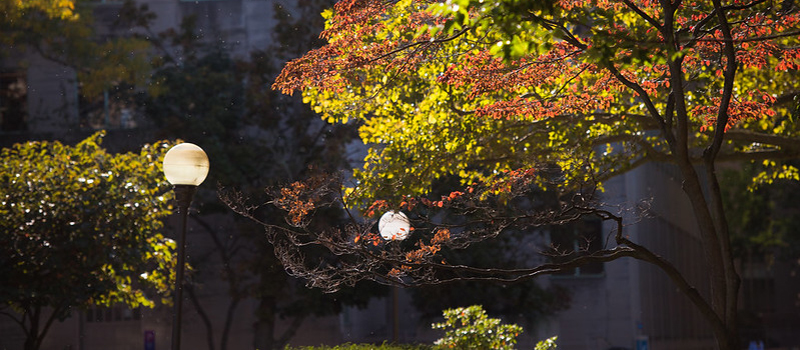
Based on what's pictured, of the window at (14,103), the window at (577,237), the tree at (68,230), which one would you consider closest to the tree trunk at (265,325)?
the tree at (68,230)

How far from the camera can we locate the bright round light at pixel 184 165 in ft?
33.5

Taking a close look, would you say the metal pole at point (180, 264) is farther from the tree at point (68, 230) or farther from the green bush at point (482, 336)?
the tree at point (68, 230)

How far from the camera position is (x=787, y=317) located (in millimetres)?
53594

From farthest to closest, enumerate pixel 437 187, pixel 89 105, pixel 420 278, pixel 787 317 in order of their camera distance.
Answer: pixel 787 317, pixel 89 105, pixel 437 187, pixel 420 278

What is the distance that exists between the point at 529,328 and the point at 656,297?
6.32 meters

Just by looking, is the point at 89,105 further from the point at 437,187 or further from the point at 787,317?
the point at 787,317

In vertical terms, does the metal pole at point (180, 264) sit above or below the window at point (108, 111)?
below

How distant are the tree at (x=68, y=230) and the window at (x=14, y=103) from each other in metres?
9.55

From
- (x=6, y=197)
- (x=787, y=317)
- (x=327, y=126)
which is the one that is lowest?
(x=787, y=317)

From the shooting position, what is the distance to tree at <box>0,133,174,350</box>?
659 inches

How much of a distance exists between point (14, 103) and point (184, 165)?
18579mm

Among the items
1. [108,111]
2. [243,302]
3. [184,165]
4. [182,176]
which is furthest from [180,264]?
[108,111]

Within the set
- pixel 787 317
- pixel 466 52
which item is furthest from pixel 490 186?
pixel 787 317

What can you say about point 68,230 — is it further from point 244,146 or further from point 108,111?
point 108,111
